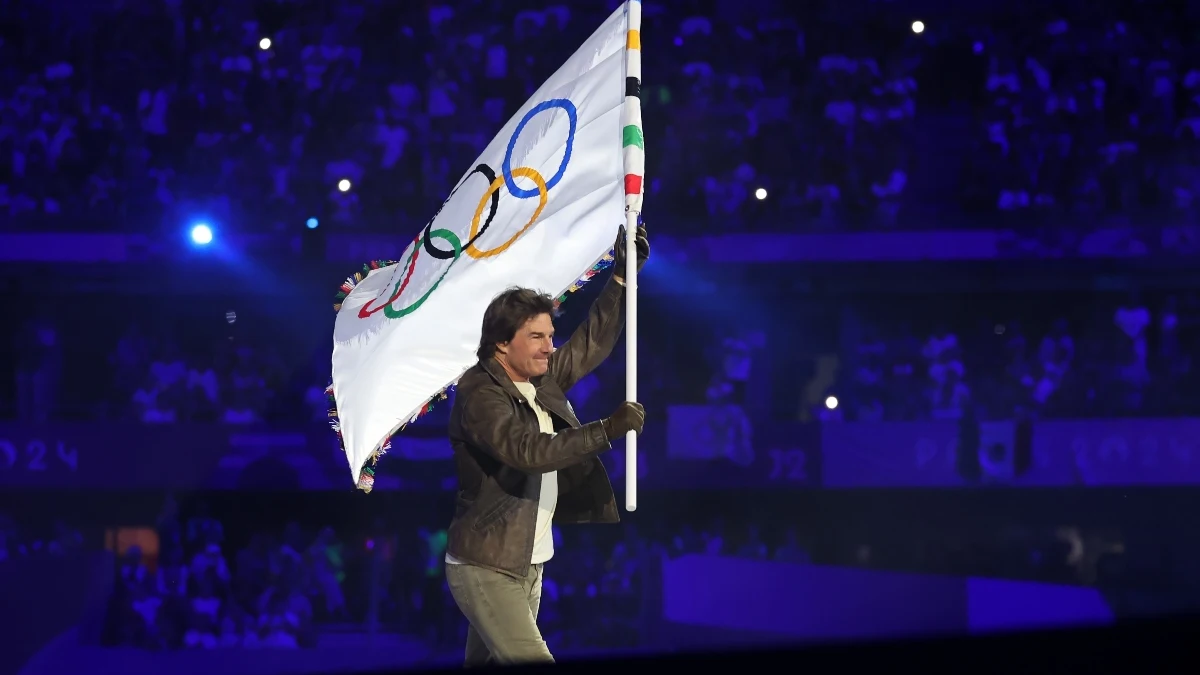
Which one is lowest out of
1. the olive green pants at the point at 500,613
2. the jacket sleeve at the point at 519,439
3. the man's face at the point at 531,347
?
the olive green pants at the point at 500,613

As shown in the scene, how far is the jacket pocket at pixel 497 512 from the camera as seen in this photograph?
147 inches

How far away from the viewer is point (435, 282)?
14.0 feet

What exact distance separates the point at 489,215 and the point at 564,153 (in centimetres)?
35

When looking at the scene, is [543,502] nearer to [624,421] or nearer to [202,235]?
[624,421]

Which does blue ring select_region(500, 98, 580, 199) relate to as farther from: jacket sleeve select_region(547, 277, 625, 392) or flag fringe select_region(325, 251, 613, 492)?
jacket sleeve select_region(547, 277, 625, 392)

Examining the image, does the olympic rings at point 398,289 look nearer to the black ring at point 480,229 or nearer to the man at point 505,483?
the black ring at point 480,229

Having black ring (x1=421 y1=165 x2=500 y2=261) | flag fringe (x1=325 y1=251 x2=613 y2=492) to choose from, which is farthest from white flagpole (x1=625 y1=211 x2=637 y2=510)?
black ring (x1=421 y1=165 x2=500 y2=261)

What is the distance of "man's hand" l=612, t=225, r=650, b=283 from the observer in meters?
4.09

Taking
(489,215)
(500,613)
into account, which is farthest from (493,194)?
(500,613)

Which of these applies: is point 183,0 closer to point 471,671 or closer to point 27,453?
point 27,453

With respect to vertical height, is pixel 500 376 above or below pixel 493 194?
below

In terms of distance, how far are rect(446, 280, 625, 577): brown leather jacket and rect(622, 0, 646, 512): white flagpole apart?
15 centimetres

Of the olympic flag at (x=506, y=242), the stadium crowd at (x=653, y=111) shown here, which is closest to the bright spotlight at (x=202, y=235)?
the stadium crowd at (x=653, y=111)

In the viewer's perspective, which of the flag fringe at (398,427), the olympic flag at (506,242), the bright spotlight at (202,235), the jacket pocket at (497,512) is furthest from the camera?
the bright spotlight at (202,235)
